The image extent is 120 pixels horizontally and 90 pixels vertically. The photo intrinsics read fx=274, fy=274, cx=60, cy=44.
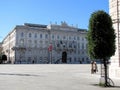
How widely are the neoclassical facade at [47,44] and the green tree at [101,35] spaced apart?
82.3 meters

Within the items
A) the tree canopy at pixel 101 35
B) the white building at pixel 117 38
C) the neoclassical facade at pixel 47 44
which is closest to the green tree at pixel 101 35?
the tree canopy at pixel 101 35

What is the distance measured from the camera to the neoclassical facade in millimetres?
103938

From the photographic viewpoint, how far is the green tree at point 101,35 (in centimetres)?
1580


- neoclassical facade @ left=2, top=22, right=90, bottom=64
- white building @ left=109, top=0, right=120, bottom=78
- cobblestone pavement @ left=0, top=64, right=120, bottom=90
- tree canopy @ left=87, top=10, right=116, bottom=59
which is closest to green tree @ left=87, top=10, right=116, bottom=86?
tree canopy @ left=87, top=10, right=116, bottom=59

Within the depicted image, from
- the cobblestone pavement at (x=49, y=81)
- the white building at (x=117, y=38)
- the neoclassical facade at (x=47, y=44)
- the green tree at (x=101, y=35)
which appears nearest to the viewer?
the cobblestone pavement at (x=49, y=81)

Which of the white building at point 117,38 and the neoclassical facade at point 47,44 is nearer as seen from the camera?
the white building at point 117,38

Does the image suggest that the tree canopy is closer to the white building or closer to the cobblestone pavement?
the cobblestone pavement

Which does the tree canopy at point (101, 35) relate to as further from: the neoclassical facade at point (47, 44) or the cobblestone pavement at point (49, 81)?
the neoclassical facade at point (47, 44)

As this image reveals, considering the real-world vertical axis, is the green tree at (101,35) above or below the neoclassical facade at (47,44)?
below

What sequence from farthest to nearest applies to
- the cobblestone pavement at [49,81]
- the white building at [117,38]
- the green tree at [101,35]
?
the white building at [117,38] → the green tree at [101,35] → the cobblestone pavement at [49,81]

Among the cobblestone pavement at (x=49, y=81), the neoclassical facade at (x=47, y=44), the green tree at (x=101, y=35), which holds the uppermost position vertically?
the neoclassical facade at (x=47, y=44)

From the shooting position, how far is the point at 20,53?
103250mm

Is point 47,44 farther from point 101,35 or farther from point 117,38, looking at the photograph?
point 101,35

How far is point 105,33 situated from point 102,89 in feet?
11.3
